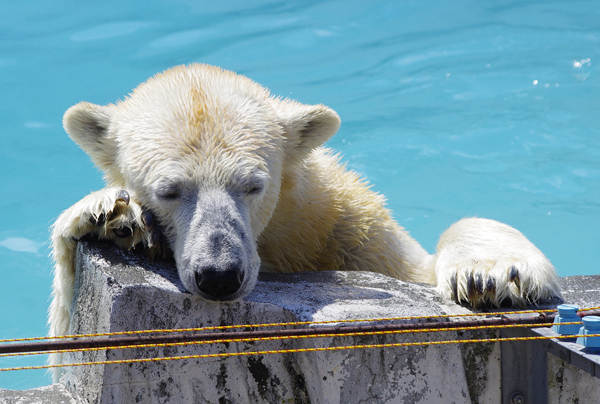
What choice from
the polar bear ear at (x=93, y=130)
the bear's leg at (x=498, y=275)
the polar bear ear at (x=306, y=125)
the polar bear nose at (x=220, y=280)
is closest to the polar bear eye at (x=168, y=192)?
the polar bear nose at (x=220, y=280)

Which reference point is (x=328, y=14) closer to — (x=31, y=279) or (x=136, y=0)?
(x=136, y=0)

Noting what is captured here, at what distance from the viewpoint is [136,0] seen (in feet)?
37.8

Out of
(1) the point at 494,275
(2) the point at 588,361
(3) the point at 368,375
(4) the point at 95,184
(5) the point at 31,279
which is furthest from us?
(4) the point at 95,184

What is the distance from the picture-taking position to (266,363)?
2.10m

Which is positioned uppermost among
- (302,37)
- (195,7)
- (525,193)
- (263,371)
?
(195,7)

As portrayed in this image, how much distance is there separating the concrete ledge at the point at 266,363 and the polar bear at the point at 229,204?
Result: 12 cm

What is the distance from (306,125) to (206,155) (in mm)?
716

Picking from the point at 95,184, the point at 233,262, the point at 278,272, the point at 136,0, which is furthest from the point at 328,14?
the point at 233,262

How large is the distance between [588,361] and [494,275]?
25.2 inches

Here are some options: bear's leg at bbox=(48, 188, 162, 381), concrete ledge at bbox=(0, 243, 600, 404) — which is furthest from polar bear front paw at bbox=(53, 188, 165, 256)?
concrete ledge at bbox=(0, 243, 600, 404)

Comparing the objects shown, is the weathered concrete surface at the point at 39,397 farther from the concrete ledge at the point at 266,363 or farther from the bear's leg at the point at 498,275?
the bear's leg at the point at 498,275

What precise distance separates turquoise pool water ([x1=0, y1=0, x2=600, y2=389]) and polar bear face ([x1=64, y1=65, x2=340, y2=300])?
342cm

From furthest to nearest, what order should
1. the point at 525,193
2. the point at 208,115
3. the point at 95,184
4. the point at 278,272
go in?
the point at 95,184, the point at 525,193, the point at 278,272, the point at 208,115

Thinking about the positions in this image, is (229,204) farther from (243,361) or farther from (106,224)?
(243,361)
